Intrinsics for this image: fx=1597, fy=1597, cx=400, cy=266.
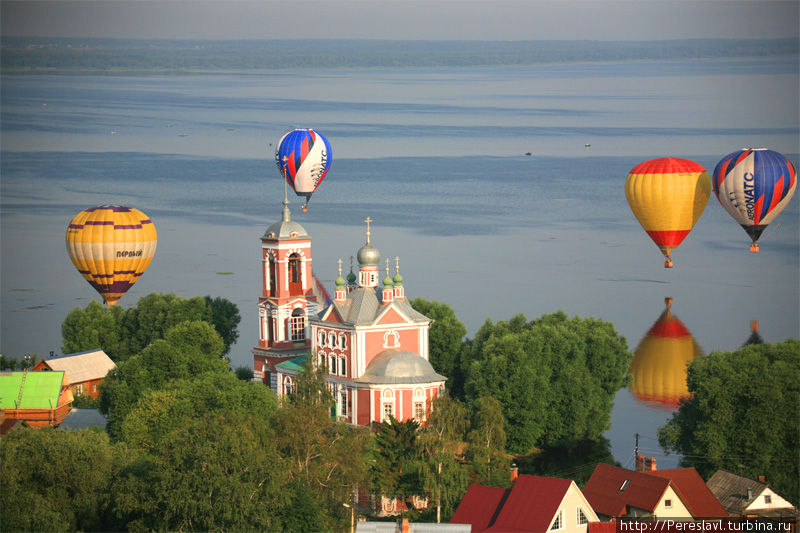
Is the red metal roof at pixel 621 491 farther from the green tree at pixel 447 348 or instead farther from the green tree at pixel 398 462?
the green tree at pixel 447 348

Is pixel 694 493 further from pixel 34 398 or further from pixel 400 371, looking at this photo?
→ pixel 34 398

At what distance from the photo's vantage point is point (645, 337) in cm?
5994

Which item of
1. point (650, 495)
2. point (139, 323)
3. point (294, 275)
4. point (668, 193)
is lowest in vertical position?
point (650, 495)

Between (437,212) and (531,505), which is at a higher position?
(437,212)

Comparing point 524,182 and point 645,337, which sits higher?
point 524,182

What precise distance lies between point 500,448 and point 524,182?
83.3m

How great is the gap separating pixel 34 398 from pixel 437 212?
58043 millimetres

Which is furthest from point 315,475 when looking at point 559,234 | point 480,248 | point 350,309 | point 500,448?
point 559,234

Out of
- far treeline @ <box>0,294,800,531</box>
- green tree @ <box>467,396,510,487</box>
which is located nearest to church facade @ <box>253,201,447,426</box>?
far treeline @ <box>0,294,800,531</box>

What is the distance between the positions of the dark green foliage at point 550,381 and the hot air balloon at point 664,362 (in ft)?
9.32

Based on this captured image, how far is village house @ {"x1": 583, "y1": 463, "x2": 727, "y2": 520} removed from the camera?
2931cm

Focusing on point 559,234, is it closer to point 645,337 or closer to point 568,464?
point 645,337

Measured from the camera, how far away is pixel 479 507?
28234 mm

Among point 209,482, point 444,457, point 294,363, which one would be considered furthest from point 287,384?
point 209,482
